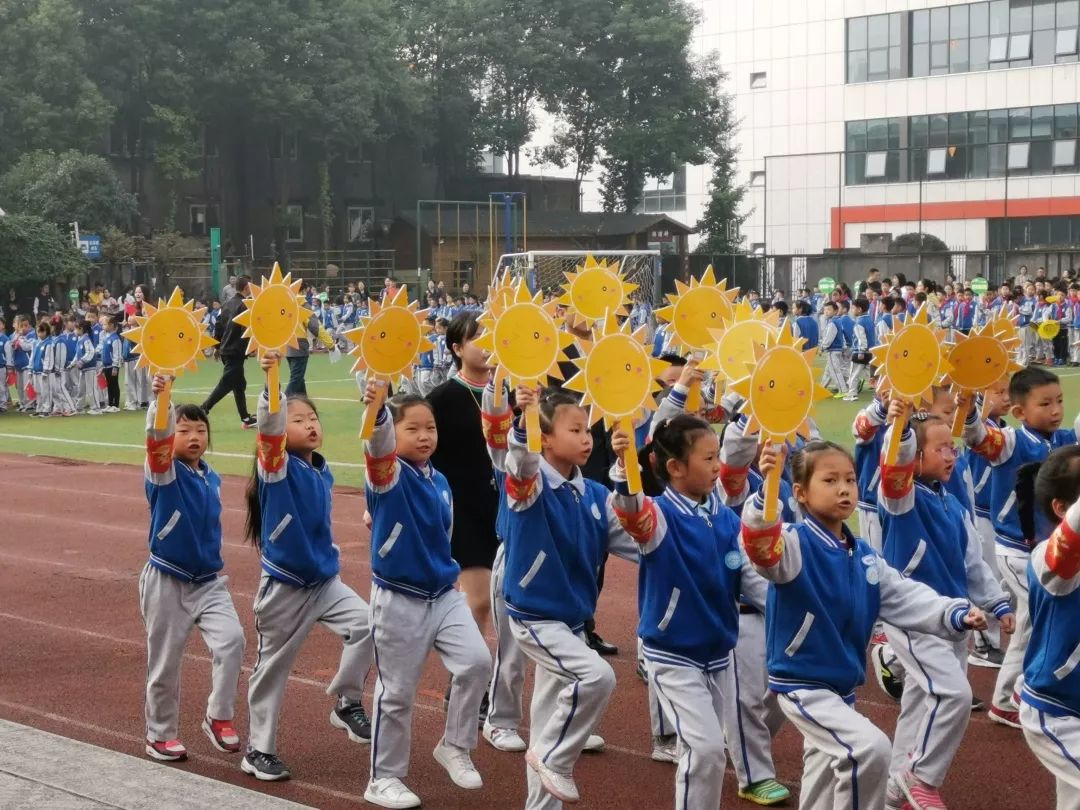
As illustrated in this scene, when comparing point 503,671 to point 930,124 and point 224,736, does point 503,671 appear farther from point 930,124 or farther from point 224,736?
point 930,124

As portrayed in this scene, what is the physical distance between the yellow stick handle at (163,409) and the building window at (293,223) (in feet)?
169

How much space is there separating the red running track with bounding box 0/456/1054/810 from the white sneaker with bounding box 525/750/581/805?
65 cm

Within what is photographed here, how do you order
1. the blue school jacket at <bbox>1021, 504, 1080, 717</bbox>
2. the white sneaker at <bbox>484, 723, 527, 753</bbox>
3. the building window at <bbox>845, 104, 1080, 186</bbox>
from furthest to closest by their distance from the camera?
the building window at <bbox>845, 104, 1080, 186</bbox> < the white sneaker at <bbox>484, 723, 527, 753</bbox> < the blue school jacket at <bbox>1021, 504, 1080, 717</bbox>

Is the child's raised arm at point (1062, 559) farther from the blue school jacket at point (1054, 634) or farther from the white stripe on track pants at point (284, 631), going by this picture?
the white stripe on track pants at point (284, 631)

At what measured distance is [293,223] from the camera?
57531 mm

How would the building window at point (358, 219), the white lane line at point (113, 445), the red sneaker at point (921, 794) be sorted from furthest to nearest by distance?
the building window at point (358, 219) → the white lane line at point (113, 445) → the red sneaker at point (921, 794)

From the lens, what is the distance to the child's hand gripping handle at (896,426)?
6098mm

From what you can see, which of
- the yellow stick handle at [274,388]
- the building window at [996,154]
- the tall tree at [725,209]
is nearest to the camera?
the yellow stick handle at [274,388]

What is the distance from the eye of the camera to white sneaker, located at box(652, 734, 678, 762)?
6824mm

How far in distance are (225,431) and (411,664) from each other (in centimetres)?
1567

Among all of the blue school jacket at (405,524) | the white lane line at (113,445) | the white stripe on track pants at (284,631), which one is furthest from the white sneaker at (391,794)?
the white lane line at (113,445)

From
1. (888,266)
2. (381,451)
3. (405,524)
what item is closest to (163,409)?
(381,451)

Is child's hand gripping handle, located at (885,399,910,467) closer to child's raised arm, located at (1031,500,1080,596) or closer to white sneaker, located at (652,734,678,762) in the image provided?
child's raised arm, located at (1031,500,1080,596)

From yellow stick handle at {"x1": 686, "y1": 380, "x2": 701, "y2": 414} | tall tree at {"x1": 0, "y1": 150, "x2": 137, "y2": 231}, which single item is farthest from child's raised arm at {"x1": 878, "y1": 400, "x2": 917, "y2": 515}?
tall tree at {"x1": 0, "y1": 150, "x2": 137, "y2": 231}
